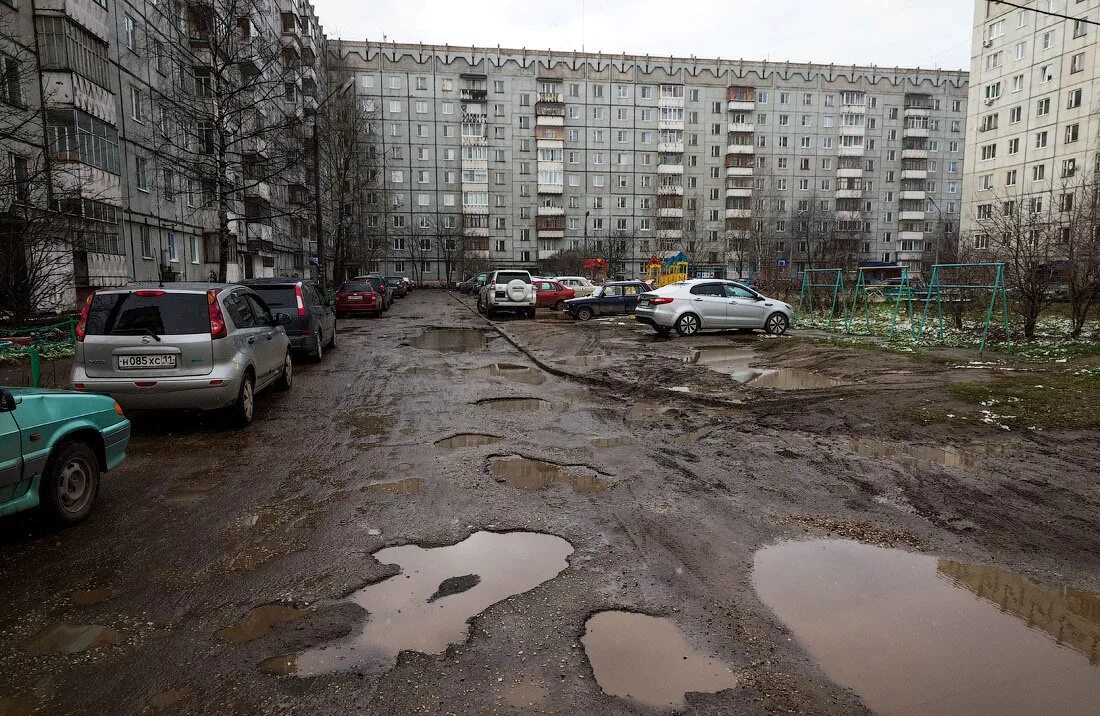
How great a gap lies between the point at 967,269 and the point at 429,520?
61.7 ft

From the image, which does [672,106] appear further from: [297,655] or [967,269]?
[297,655]

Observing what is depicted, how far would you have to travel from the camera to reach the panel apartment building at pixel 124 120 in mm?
20781

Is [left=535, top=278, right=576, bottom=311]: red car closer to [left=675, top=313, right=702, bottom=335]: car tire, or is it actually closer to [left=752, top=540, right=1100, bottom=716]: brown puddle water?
[left=675, top=313, right=702, bottom=335]: car tire

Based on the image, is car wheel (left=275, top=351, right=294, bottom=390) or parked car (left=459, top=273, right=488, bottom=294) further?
parked car (left=459, top=273, right=488, bottom=294)

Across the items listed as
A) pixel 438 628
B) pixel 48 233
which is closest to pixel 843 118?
pixel 48 233

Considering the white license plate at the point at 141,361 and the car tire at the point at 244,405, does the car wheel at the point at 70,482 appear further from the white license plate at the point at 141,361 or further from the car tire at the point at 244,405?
the car tire at the point at 244,405

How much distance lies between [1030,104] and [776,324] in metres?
50.9

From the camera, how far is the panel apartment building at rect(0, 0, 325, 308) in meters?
20.8

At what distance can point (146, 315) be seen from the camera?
726 cm

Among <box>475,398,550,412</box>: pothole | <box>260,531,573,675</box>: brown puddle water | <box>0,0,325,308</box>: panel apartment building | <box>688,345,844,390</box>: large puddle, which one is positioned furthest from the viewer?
<box>0,0,325,308</box>: panel apartment building

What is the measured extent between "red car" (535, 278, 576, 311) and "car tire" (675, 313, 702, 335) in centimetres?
1208

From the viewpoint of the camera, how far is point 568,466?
246 inches

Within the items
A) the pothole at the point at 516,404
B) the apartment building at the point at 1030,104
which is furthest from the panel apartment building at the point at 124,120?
the apartment building at the point at 1030,104

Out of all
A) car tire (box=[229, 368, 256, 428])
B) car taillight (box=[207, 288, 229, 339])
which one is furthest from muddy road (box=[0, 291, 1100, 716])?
car taillight (box=[207, 288, 229, 339])
